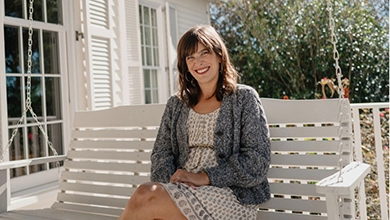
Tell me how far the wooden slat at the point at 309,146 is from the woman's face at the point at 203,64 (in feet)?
1.63

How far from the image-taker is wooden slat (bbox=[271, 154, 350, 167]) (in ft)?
7.75

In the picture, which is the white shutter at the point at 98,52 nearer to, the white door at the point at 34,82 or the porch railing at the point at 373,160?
the white door at the point at 34,82

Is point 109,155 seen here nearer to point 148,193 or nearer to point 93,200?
point 93,200

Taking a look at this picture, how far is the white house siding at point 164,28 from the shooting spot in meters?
6.03

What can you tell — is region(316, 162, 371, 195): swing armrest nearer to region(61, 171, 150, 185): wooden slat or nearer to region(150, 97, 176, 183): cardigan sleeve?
region(150, 97, 176, 183): cardigan sleeve

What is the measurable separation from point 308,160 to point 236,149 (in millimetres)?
413

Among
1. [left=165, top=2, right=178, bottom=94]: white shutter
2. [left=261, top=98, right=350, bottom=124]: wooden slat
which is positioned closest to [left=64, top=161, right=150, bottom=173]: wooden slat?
[left=261, top=98, right=350, bottom=124]: wooden slat

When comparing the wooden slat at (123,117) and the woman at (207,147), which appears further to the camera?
the wooden slat at (123,117)

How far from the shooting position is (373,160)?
4.41m

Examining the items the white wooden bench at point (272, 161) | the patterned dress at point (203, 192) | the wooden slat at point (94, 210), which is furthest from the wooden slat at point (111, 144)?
the patterned dress at point (203, 192)

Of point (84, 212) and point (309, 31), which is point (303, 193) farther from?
point (309, 31)

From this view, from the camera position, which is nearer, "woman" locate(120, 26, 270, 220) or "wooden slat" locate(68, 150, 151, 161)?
"woman" locate(120, 26, 270, 220)

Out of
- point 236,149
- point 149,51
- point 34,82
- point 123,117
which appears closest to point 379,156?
point 236,149

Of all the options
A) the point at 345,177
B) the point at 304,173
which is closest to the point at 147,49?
the point at 304,173
